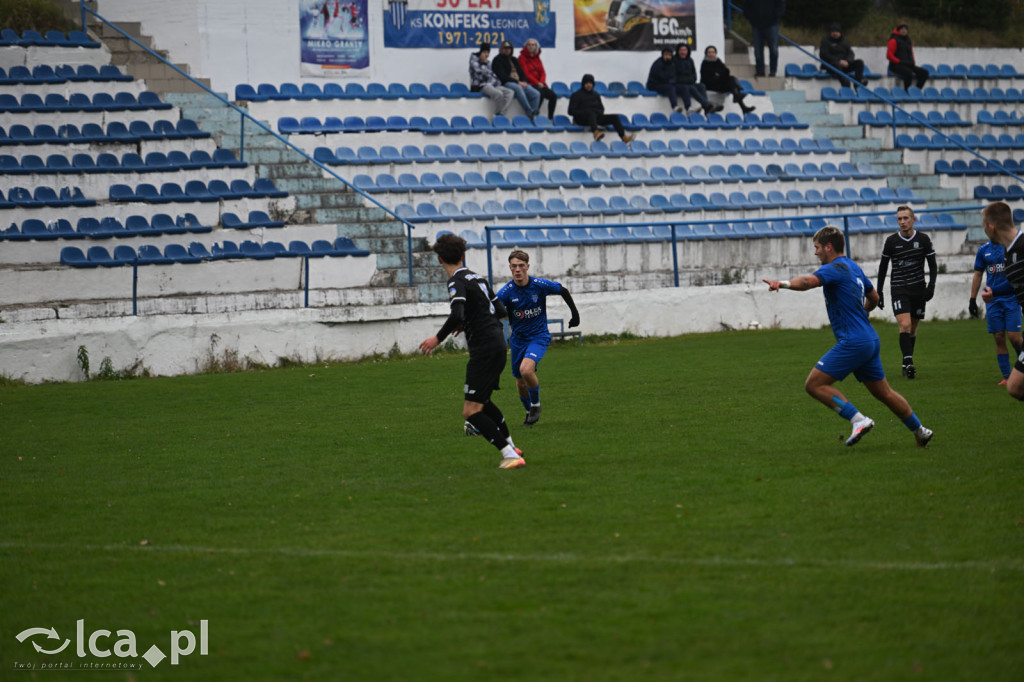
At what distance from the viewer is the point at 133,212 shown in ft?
61.9

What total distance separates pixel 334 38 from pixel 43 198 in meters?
8.54

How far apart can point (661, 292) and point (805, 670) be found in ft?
51.3

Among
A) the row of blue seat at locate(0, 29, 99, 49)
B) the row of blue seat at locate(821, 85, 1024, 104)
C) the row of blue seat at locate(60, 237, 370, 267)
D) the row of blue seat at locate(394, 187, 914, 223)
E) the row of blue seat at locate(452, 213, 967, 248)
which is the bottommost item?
the row of blue seat at locate(60, 237, 370, 267)

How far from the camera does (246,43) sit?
2378 centimetres

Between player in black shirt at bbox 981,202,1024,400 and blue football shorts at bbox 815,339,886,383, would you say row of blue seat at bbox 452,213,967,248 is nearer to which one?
blue football shorts at bbox 815,339,886,383

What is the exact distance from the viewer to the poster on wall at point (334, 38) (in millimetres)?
24250

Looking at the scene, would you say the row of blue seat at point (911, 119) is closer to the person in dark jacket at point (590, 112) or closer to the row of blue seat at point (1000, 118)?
the row of blue seat at point (1000, 118)

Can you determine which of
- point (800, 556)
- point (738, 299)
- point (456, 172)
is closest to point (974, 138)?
point (738, 299)

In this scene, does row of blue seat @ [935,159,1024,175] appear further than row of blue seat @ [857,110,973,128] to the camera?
No

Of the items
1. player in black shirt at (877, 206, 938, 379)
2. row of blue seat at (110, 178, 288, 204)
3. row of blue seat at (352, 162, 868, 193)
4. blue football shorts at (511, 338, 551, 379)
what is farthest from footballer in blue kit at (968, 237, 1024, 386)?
row of blue seat at (110, 178, 288, 204)

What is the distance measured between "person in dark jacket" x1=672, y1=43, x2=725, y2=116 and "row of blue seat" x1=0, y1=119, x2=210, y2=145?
36.6 feet

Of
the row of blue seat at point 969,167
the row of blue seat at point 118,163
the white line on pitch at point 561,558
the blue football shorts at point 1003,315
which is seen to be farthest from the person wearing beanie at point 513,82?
the white line on pitch at point 561,558

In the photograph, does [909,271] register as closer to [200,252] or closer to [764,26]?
[200,252]

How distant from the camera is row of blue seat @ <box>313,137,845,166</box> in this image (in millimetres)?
21891
